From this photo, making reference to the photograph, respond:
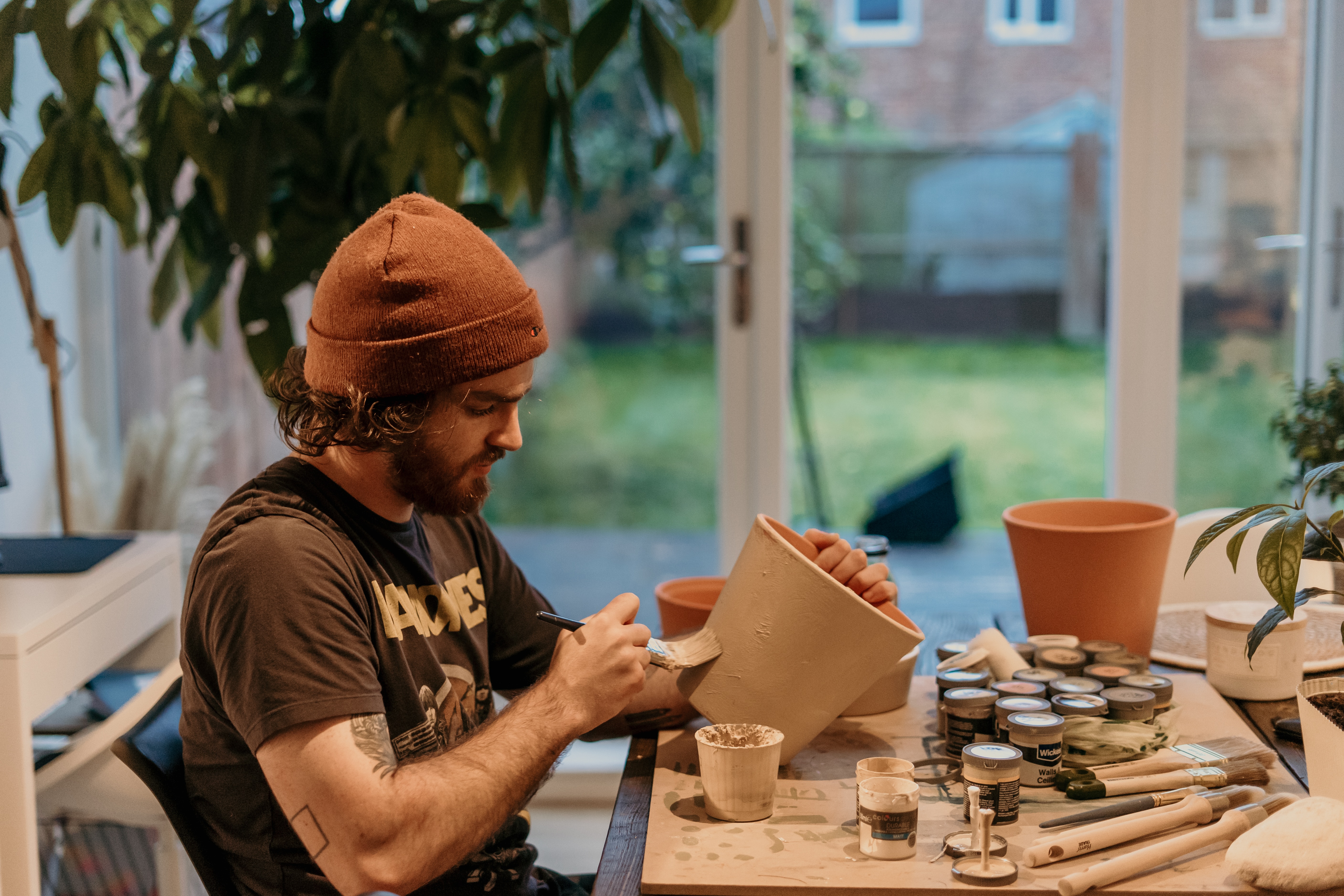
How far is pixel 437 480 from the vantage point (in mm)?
1199

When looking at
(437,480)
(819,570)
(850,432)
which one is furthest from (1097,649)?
(850,432)

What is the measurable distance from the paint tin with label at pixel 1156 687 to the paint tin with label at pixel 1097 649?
0.07 meters

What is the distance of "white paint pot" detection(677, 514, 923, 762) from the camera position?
1099 mm

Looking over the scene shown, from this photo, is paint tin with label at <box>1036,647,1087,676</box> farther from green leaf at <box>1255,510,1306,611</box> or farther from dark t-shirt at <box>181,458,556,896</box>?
dark t-shirt at <box>181,458,556,896</box>

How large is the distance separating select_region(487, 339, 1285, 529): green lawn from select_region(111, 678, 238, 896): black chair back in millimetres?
1607

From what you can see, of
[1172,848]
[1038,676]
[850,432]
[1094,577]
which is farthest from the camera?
[850,432]

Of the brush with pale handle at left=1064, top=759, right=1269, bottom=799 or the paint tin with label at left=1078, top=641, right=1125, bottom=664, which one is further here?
the paint tin with label at left=1078, top=641, right=1125, bottom=664

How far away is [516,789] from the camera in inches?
42.3

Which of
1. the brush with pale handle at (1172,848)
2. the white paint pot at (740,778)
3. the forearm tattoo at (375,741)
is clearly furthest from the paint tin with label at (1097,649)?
the forearm tattoo at (375,741)

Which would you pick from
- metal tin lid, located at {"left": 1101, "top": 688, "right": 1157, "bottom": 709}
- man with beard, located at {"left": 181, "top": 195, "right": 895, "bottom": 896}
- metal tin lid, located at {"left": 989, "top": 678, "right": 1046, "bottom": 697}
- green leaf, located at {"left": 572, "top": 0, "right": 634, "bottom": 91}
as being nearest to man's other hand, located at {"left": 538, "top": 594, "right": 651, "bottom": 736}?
man with beard, located at {"left": 181, "top": 195, "right": 895, "bottom": 896}

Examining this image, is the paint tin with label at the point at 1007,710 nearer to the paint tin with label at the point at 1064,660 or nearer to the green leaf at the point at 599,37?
the paint tin with label at the point at 1064,660

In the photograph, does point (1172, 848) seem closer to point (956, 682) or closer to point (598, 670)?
point (956, 682)

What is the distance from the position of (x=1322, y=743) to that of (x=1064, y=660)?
34cm

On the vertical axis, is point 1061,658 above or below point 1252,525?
below
